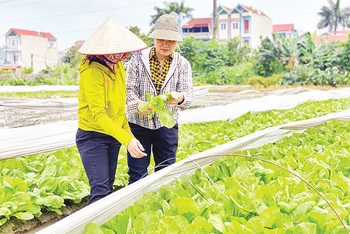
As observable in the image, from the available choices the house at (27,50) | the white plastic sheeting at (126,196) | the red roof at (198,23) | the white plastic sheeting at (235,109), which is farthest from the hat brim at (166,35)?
the red roof at (198,23)

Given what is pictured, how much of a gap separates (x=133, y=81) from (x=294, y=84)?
61.6 feet

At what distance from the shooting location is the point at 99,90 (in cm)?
251

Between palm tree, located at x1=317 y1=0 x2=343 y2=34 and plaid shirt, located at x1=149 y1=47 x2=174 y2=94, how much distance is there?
198 ft

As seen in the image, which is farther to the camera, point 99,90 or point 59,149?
point 59,149

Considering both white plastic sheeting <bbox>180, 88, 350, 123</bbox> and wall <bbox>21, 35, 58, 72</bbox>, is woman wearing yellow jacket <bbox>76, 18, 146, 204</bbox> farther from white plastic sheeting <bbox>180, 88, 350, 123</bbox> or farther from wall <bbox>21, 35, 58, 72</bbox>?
wall <bbox>21, 35, 58, 72</bbox>

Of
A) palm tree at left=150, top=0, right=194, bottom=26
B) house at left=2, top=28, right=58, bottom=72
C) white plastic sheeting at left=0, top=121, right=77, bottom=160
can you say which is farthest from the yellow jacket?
house at left=2, top=28, right=58, bottom=72

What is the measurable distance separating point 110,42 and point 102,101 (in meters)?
0.31

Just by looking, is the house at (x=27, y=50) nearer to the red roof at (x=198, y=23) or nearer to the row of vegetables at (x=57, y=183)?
the red roof at (x=198, y=23)

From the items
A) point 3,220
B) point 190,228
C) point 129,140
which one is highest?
point 129,140

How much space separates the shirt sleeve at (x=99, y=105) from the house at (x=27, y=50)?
4757 cm

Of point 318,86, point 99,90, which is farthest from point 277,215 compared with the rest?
point 318,86

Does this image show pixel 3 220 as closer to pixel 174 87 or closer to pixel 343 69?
pixel 174 87

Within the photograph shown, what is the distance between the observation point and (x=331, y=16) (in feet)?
202

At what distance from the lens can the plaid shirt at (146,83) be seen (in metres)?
3.09
